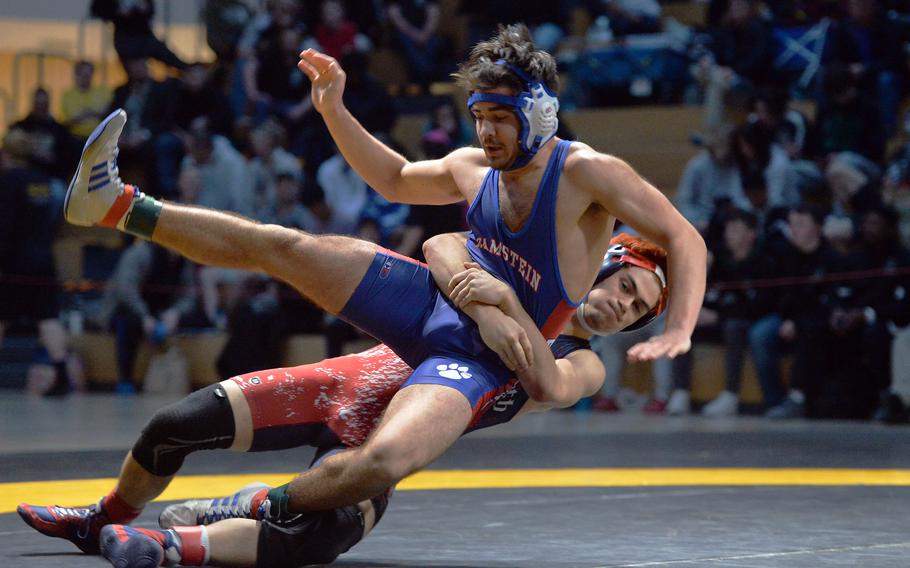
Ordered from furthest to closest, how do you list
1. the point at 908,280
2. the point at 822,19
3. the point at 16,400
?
the point at 822,19, the point at 16,400, the point at 908,280

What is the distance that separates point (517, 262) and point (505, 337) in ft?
0.90

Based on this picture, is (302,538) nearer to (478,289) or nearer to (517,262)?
(478,289)

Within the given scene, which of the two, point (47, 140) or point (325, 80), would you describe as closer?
point (325, 80)

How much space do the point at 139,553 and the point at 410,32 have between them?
30.2 ft

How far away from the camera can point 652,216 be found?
3.78 m

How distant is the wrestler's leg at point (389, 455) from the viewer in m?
3.46

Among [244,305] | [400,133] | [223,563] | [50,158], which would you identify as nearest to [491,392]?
[223,563]

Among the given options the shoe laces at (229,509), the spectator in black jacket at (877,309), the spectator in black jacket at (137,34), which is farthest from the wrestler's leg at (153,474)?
the spectator in black jacket at (137,34)

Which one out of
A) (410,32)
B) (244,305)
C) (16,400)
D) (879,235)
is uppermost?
(410,32)

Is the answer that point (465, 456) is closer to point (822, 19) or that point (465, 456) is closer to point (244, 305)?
point (244, 305)

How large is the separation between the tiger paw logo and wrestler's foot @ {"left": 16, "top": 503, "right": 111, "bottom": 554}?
0.92 m

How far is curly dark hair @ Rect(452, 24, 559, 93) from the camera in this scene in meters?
3.84

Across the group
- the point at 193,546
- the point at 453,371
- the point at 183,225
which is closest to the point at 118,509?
the point at 193,546

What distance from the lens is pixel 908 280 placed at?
8.05 meters
